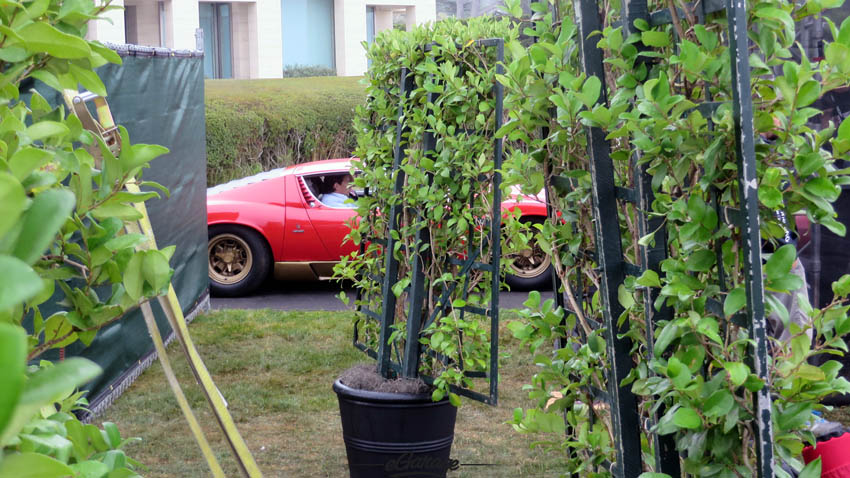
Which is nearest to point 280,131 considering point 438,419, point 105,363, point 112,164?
point 105,363

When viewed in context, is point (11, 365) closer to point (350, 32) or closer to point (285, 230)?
point (285, 230)

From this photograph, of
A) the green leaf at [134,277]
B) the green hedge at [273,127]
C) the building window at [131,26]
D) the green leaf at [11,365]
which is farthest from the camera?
the building window at [131,26]

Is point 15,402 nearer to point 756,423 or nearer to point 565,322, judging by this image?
point 756,423

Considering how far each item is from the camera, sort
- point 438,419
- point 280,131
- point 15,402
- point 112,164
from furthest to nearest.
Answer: point 280,131
point 438,419
point 112,164
point 15,402

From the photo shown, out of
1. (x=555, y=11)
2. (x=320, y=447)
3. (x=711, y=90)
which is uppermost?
(x=555, y=11)

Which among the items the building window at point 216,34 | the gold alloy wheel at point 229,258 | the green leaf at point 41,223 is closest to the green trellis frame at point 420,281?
the green leaf at point 41,223

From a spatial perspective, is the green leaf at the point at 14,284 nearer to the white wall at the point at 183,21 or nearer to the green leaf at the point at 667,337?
the green leaf at the point at 667,337

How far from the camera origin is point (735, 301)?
1.50 m

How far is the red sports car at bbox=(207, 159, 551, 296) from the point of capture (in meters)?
9.38

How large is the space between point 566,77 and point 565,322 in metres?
0.75

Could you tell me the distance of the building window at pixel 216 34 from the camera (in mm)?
26969

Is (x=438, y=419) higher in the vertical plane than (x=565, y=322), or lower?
lower

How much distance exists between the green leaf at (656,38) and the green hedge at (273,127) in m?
14.2

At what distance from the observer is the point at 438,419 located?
4.16m
